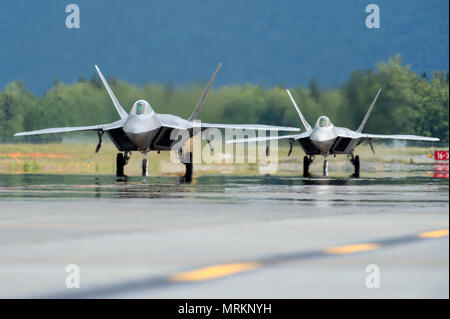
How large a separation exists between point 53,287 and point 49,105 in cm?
4364

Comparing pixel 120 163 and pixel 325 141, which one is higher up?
pixel 325 141

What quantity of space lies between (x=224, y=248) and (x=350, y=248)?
46.9 inches

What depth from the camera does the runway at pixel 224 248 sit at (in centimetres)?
648

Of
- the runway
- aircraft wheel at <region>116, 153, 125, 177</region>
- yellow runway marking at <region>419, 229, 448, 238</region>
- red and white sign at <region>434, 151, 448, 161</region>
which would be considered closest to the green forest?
red and white sign at <region>434, 151, 448, 161</region>

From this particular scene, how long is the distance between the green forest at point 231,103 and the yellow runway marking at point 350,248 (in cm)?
2805

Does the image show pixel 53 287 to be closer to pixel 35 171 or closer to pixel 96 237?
pixel 96 237

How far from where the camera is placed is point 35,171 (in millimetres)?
38219

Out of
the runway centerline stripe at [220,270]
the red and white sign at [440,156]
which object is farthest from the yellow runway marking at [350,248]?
the red and white sign at [440,156]

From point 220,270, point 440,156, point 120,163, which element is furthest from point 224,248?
point 440,156

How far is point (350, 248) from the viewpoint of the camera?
8852mm

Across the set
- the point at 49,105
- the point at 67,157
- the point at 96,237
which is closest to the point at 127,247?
the point at 96,237

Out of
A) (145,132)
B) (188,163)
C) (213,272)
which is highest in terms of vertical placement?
(145,132)

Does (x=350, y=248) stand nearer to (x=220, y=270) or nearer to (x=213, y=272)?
(x=220, y=270)
